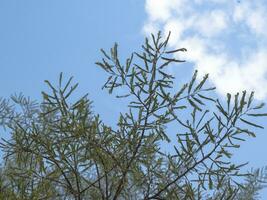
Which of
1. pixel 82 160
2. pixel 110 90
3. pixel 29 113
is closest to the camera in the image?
pixel 82 160

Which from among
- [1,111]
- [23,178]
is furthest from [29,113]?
[23,178]

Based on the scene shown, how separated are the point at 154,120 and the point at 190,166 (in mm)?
409

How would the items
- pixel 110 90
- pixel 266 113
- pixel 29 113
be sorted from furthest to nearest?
pixel 29 113, pixel 110 90, pixel 266 113

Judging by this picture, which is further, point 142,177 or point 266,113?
point 142,177

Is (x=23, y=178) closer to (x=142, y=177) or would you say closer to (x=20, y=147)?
(x=20, y=147)

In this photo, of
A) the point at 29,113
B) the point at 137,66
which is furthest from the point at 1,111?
the point at 137,66

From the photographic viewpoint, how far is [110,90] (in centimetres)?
338

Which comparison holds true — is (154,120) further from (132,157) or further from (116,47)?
(116,47)

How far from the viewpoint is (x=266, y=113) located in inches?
116

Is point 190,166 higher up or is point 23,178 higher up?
point 23,178

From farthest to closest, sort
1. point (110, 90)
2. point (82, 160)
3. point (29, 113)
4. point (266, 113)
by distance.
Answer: point (29, 113)
point (110, 90)
point (82, 160)
point (266, 113)

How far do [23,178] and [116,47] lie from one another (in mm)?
1180

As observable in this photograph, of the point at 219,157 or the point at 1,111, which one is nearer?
the point at 219,157

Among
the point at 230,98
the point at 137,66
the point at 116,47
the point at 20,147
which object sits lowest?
the point at 230,98
